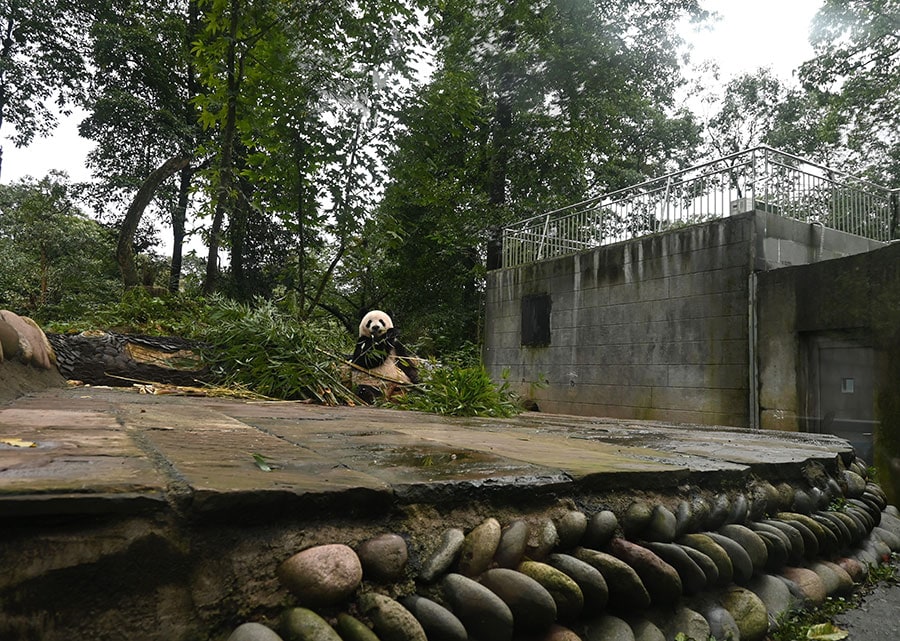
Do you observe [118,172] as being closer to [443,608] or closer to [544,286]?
[544,286]

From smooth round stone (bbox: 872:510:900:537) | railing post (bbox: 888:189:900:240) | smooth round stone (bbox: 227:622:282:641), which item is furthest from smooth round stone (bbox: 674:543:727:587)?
railing post (bbox: 888:189:900:240)

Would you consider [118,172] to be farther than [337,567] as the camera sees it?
Yes

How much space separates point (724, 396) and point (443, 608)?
5387mm

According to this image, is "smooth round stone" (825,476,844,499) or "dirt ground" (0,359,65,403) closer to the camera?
"smooth round stone" (825,476,844,499)

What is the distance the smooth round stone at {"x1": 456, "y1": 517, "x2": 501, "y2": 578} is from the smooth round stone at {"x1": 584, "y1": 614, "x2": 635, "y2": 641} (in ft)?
0.70

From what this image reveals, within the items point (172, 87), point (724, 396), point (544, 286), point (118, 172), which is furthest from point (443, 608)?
point (118, 172)

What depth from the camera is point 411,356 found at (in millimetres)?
4988

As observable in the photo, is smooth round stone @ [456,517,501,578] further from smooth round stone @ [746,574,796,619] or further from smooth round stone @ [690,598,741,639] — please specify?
smooth round stone @ [746,574,796,619]

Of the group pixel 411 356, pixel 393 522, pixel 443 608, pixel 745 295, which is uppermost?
pixel 745 295

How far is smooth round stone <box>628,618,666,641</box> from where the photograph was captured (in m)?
0.95

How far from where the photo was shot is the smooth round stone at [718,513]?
1271 mm

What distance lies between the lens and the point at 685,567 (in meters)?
1.08

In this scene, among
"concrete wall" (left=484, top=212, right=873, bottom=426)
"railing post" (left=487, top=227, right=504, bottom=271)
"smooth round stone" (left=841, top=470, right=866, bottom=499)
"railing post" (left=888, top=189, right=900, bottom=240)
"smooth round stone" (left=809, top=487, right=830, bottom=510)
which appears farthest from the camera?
"railing post" (left=487, top=227, right=504, bottom=271)

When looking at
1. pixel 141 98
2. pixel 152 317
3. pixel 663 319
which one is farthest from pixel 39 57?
pixel 663 319
